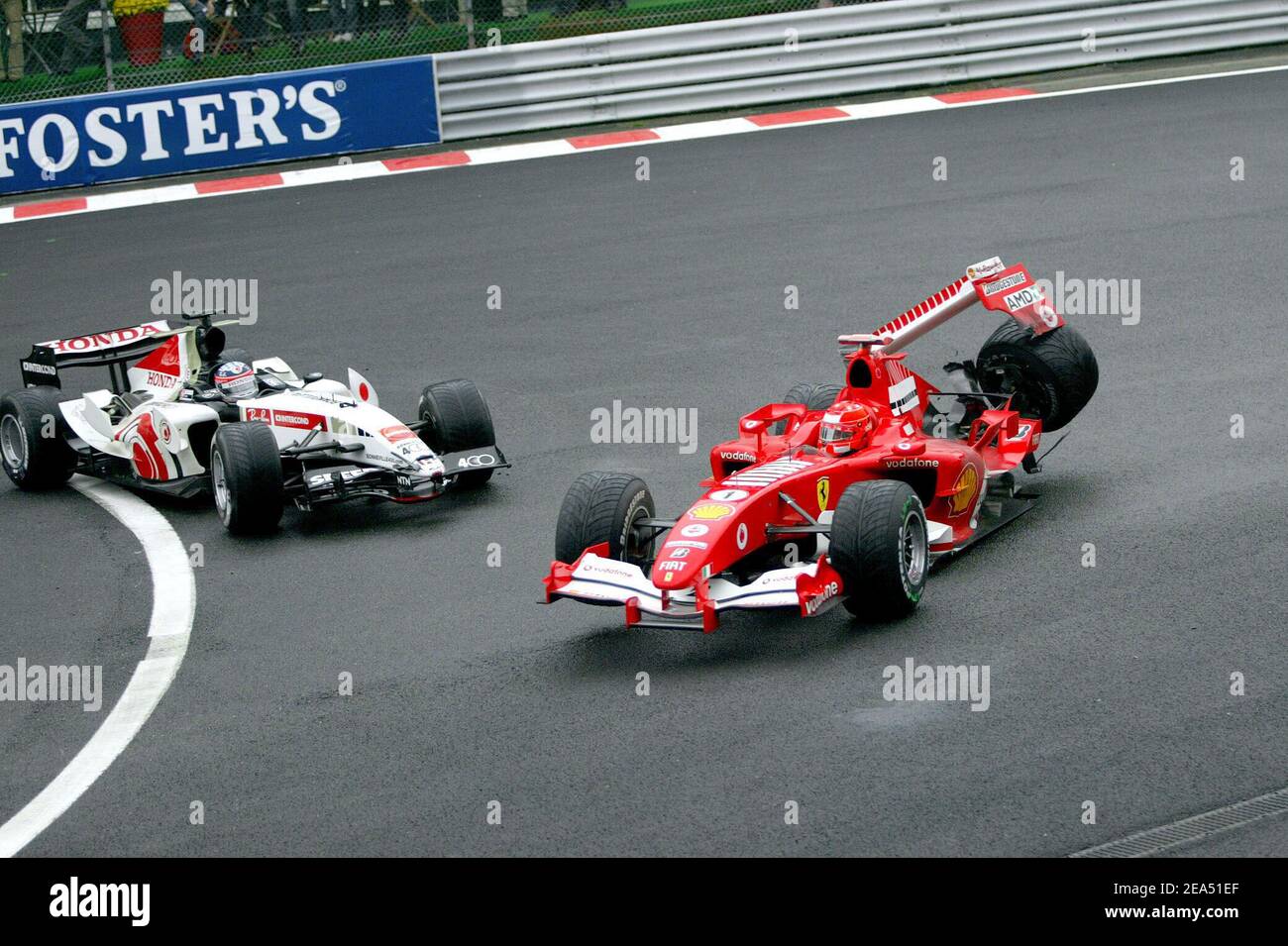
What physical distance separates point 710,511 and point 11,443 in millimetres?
6248

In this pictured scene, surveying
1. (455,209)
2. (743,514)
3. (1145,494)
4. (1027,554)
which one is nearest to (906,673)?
(743,514)

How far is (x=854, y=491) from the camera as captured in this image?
8.34 m

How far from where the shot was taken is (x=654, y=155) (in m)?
21.0

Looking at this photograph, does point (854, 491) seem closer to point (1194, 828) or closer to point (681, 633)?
point (681, 633)

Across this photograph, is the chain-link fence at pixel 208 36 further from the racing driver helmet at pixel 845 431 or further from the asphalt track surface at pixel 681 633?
the racing driver helmet at pixel 845 431

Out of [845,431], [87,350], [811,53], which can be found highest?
[811,53]

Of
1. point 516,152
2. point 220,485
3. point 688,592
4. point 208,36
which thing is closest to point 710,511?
point 688,592

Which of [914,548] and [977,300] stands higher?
[977,300]

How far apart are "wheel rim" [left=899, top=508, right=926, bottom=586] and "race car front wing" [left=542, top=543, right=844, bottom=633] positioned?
0.42m

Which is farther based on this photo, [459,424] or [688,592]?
[459,424]

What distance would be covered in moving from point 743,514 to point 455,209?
1143cm

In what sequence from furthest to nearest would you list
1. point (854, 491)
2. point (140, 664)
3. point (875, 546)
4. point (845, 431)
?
1. point (845, 431)
2. point (140, 664)
3. point (854, 491)
4. point (875, 546)

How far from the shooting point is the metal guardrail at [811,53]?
22297 millimetres

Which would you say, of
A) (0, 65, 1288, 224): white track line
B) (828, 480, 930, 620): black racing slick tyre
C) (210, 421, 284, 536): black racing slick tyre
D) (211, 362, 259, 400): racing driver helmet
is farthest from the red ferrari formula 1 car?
(0, 65, 1288, 224): white track line
